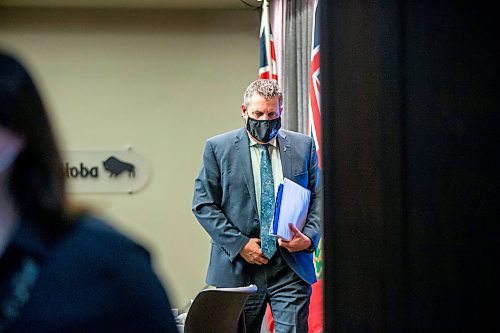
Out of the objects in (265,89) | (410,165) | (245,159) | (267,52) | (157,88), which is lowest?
(410,165)

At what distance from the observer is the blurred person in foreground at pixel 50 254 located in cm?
89

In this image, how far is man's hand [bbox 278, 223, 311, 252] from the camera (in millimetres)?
3238

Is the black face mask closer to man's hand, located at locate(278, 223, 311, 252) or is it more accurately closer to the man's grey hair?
the man's grey hair

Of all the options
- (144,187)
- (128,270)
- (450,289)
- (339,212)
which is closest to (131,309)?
(128,270)

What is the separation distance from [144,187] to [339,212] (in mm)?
5498

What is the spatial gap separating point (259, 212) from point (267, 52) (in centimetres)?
236

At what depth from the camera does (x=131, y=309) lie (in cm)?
92

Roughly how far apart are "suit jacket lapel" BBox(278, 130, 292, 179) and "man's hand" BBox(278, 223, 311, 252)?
237 mm

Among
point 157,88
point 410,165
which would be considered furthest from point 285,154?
point 157,88

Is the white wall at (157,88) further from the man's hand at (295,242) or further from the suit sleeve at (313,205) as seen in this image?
the man's hand at (295,242)

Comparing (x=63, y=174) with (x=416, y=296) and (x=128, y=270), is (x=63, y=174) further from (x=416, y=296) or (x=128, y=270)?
(x=416, y=296)

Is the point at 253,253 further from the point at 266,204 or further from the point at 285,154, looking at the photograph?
the point at 285,154

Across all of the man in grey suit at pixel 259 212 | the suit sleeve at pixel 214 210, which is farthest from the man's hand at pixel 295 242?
the suit sleeve at pixel 214 210

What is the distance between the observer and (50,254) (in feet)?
3.03
